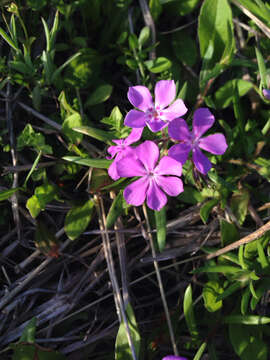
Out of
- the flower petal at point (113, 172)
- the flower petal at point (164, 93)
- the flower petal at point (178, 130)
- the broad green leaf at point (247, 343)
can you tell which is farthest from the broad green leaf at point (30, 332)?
the flower petal at point (164, 93)

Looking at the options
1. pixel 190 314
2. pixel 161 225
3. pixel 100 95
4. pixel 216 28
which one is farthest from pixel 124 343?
pixel 216 28

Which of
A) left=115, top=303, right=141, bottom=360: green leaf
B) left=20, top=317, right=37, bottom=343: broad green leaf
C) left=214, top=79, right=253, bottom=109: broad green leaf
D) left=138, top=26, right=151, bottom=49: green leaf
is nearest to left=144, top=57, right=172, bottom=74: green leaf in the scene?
left=138, top=26, right=151, bottom=49: green leaf

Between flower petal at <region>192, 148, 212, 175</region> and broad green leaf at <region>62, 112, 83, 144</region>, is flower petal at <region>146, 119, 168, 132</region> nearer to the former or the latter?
flower petal at <region>192, 148, 212, 175</region>

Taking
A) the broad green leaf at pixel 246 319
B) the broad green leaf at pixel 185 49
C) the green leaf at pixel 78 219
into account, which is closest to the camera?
the broad green leaf at pixel 246 319

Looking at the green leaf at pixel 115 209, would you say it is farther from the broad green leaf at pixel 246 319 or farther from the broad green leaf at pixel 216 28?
the broad green leaf at pixel 216 28

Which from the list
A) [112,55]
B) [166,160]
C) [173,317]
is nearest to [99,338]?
[173,317]

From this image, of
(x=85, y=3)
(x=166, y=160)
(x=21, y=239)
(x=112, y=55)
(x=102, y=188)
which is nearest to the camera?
(x=166, y=160)

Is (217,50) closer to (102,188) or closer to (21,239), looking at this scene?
(102,188)
